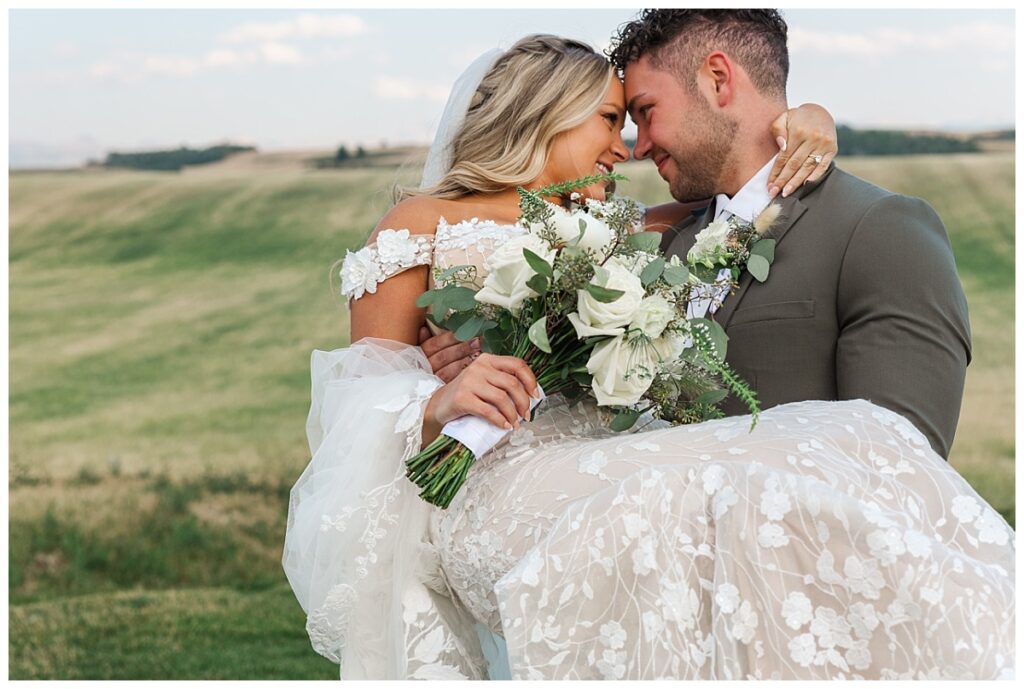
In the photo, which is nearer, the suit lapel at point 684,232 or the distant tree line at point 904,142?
the suit lapel at point 684,232

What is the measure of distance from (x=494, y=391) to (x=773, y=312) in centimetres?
116

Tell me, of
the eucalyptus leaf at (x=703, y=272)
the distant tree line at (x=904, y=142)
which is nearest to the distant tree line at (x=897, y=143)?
the distant tree line at (x=904, y=142)

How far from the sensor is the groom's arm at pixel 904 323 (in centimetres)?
349

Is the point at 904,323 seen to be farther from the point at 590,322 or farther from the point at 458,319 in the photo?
the point at 458,319

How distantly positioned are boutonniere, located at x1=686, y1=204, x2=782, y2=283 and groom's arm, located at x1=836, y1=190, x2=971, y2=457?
0.91 ft

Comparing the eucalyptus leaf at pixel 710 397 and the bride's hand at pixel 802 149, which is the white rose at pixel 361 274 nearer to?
the eucalyptus leaf at pixel 710 397

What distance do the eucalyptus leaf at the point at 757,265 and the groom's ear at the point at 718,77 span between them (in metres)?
0.87

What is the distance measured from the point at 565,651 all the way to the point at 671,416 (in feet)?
2.84

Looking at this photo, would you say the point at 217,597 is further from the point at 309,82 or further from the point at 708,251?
the point at 708,251

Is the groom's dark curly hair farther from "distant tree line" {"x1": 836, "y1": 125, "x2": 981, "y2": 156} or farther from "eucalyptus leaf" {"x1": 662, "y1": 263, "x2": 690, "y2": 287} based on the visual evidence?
"distant tree line" {"x1": 836, "y1": 125, "x2": 981, "y2": 156}

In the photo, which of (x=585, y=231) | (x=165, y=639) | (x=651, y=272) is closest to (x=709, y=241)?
(x=651, y=272)

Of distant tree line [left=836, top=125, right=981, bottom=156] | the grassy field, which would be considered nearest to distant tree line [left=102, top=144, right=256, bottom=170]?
the grassy field

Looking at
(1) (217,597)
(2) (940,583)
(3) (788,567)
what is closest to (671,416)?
(3) (788,567)

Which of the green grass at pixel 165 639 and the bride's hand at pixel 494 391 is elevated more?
the bride's hand at pixel 494 391
